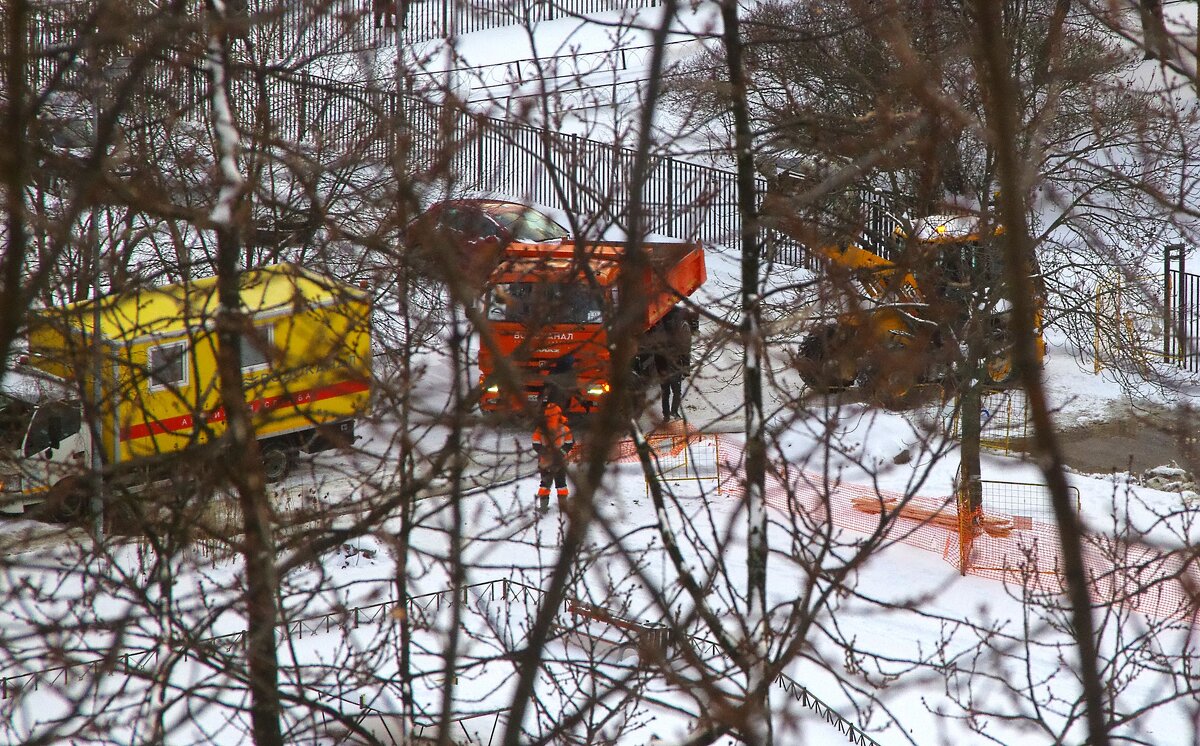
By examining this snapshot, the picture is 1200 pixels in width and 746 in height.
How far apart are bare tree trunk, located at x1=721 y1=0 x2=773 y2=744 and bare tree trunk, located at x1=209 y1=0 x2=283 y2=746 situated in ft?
5.93

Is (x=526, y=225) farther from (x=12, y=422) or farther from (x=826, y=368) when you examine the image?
(x=826, y=368)

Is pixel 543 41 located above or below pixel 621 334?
above

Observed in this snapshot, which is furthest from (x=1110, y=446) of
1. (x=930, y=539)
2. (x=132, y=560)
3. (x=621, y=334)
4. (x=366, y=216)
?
(x=621, y=334)

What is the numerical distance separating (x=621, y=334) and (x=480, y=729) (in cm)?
780

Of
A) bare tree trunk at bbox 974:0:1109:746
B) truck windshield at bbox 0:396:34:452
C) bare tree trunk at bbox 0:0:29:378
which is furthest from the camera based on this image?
truck windshield at bbox 0:396:34:452

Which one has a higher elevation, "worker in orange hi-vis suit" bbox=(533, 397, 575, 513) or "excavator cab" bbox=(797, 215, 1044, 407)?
"excavator cab" bbox=(797, 215, 1044, 407)

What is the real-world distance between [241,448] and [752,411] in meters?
2.45

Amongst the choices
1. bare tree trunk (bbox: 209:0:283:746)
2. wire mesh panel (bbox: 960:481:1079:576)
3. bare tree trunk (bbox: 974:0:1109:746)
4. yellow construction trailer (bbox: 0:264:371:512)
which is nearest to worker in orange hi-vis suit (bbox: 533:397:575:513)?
yellow construction trailer (bbox: 0:264:371:512)

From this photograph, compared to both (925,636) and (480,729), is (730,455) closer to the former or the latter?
(925,636)

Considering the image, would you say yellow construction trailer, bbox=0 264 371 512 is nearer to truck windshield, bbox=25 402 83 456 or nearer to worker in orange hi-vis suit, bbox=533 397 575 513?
worker in orange hi-vis suit, bbox=533 397 575 513

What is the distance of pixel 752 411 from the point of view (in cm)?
595

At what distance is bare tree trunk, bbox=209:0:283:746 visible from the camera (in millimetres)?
4432

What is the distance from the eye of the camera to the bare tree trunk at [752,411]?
5.00 metres

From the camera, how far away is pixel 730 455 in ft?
55.8
